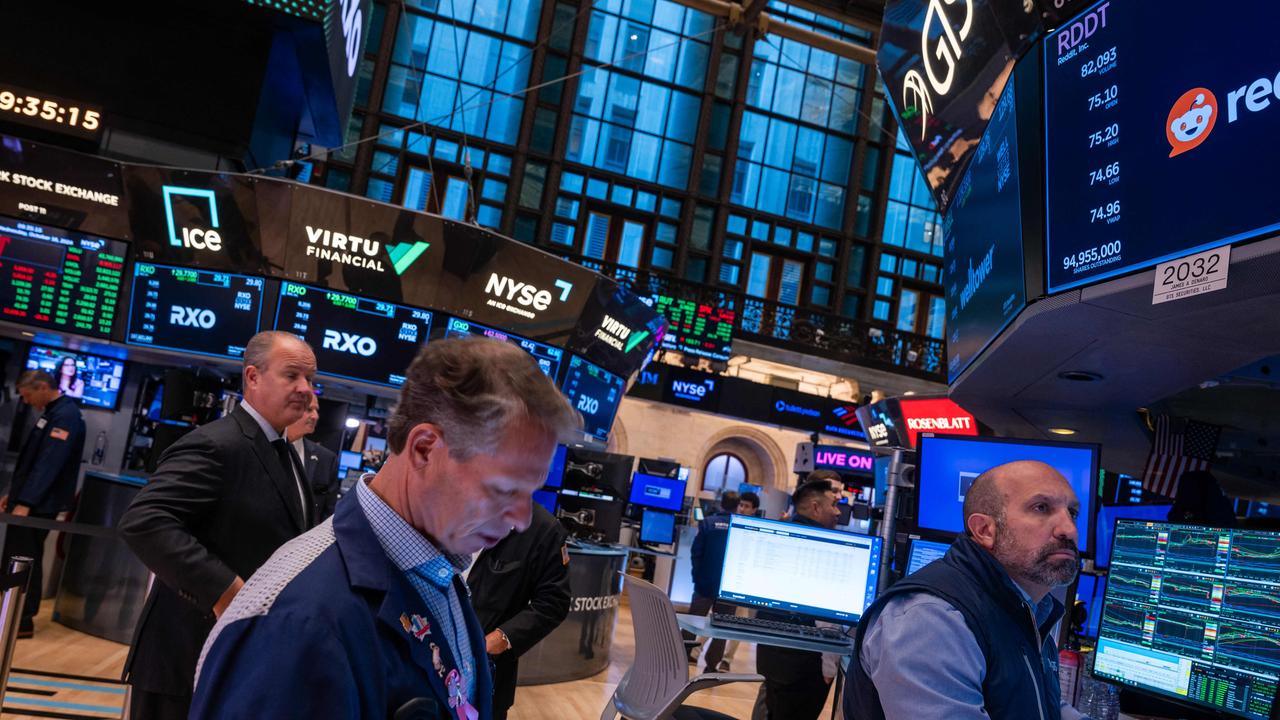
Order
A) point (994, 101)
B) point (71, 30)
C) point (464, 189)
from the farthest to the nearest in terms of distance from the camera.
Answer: point (464, 189)
point (71, 30)
point (994, 101)

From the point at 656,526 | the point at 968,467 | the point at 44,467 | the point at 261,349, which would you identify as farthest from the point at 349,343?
the point at 968,467

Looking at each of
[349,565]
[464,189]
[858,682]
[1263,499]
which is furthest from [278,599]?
[464,189]

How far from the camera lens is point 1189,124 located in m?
2.27

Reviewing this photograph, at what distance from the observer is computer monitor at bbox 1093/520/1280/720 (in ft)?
8.00

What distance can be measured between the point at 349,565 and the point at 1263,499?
236 inches

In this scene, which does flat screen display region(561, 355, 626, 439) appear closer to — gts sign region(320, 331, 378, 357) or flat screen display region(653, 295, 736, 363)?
gts sign region(320, 331, 378, 357)

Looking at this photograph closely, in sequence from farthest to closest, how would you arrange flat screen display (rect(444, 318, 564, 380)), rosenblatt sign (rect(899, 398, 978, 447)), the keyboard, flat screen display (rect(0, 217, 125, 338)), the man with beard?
rosenblatt sign (rect(899, 398, 978, 447)) → flat screen display (rect(444, 318, 564, 380)) → flat screen display (rect(0, 217, 125, 338)) → the keyboard → the man with beard

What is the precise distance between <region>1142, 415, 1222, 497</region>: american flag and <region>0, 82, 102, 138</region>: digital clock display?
6.77 meters

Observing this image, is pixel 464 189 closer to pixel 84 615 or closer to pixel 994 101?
pixel 84 615

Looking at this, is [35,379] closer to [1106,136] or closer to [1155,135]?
[1106,136]

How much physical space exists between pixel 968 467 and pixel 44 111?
627 centimetres

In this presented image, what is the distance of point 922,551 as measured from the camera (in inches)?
169

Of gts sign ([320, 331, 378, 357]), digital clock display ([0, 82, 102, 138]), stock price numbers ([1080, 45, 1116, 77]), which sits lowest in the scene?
gts sign ([320, 331, 378, 357])

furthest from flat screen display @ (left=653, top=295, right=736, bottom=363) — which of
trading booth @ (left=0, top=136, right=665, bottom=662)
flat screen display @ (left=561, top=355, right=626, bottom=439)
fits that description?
trading booth @ (left=0, top=136, right=665, bottom=662)
